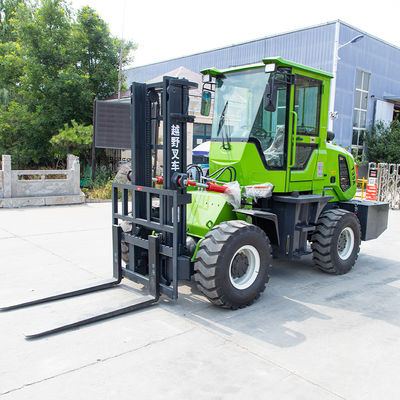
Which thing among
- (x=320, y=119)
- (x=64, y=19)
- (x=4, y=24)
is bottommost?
(x=320, y=119)

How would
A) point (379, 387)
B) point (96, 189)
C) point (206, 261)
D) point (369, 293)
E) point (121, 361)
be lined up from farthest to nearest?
point (96, 189) < point (369, 293) < point (206, 261) < point (121, 361) < point (379, 387)

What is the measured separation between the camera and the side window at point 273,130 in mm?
5395

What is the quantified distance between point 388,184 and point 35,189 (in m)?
12.7

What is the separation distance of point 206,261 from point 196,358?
1108 mm

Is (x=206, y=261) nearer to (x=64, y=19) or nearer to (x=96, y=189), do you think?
(x=96, y=189)

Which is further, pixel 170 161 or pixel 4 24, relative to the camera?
pixel 4 24

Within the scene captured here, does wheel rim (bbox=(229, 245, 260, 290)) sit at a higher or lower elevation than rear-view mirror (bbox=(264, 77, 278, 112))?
lower

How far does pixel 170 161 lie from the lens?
473 cm

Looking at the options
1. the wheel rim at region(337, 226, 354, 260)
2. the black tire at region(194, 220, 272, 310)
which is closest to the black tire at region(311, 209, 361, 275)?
the wheel rim at region(337, 226, 354, 260)

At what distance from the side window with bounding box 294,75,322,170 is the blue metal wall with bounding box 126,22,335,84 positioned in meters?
19.1

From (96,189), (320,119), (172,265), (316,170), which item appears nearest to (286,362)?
(172,265)

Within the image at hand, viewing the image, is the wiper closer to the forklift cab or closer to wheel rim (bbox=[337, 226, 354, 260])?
the forklift cab

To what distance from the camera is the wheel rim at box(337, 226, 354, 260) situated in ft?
21.1

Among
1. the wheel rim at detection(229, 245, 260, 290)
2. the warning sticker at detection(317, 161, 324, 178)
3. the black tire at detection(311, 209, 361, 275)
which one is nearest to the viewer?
the wheel rim at detection(229, 245, 260, 290)
